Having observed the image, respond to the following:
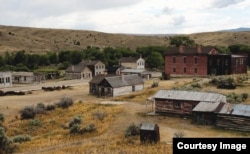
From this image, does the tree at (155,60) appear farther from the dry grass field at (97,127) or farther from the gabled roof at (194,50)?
the dry grass field at (97,127)

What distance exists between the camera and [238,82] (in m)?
53.3

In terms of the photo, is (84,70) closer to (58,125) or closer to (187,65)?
(187,65)

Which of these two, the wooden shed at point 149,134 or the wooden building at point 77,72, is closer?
the wooden shed at point 149,134

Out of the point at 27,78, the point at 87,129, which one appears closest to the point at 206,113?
the point at 87,129

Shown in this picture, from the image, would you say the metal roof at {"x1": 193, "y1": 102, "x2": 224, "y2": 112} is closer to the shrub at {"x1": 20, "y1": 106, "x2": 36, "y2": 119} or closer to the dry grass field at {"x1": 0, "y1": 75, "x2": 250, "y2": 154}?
the dry grass field at {"x1": 0, "y1": 75, "x2": 250, "y2": 154}

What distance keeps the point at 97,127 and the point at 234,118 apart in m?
11.1

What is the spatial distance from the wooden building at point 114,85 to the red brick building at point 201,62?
13.9 metres

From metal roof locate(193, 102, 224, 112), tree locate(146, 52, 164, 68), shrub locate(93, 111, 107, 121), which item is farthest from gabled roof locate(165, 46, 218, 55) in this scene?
shrub locate(93, 111, 107, 121)

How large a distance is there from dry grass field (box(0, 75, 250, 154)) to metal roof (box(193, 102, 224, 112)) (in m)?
1.47

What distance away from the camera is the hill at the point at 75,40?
133 meters

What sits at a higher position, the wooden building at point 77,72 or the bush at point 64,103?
the wooden building at point 77,72

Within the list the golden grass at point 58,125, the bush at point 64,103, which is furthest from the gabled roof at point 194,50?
the bush at point 64,103

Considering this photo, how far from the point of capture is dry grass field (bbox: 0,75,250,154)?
24.7 m

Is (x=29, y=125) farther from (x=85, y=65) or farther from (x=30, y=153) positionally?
(x=85, y=65)
